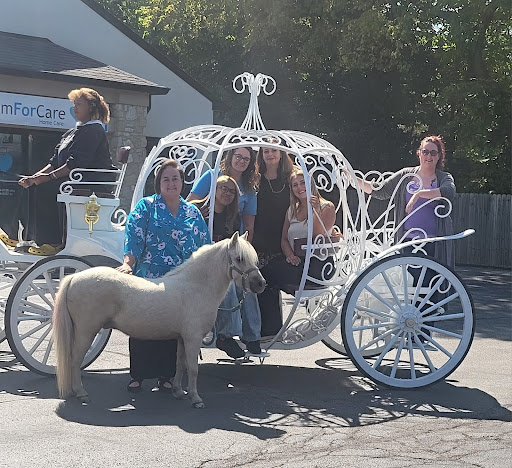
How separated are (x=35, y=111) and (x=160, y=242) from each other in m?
13.0

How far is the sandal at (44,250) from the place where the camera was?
7.63m

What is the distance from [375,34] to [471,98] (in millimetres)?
2788

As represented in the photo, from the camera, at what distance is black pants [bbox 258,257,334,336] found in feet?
24.4

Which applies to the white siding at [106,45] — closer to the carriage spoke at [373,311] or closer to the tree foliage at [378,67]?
the tree foliage at [378,67]

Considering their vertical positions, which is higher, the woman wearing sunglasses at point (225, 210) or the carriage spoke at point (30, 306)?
the woman wearing sunglasses at point (225, 210)

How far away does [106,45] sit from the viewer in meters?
22.2

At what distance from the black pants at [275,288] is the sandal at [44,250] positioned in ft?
5.73

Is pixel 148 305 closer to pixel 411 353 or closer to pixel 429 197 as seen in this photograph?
pixel 411 353

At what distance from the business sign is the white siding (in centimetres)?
306

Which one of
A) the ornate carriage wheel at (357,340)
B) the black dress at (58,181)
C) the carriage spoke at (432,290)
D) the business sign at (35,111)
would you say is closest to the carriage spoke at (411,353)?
the carriage spoke at (432,290)

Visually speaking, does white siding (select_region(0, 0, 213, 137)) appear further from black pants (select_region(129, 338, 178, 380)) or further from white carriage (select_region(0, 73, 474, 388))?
black pants (select_region(129, 338, 178, 380))

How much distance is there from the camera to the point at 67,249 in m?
7.52

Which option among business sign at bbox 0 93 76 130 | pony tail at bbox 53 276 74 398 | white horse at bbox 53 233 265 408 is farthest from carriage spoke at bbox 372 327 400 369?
business sign at bbox 0 93 76 130

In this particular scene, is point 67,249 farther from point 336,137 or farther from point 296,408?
point 336,137
